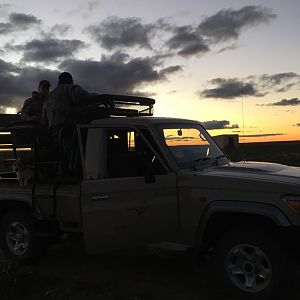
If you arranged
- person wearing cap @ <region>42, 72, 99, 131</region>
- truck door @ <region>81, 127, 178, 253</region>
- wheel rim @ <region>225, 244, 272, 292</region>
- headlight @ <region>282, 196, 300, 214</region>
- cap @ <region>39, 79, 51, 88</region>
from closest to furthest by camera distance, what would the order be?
headlight @ <region>282, 196, 300, 214</region>, wheel rim @ <region>225, 244, 272, 292</region>, truck door @ <region>81, 127, 178, 253</region>, person wearing cap @ <region>42, 72, 99, 131</region>, cap @ <region>39, 79, 51, 88</region>

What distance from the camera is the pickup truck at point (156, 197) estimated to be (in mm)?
5078

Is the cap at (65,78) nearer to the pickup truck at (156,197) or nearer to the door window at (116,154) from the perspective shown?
the pickup truck at (156,197)

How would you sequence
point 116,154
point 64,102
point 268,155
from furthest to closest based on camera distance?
point 268,155
point 64,102
point 116,154

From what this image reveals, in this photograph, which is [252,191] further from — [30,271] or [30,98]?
[30,98]

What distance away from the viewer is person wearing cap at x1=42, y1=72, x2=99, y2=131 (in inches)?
267

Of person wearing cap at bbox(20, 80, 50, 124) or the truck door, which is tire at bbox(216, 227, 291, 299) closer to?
the truck door

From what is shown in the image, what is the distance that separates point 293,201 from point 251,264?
80 centimetres

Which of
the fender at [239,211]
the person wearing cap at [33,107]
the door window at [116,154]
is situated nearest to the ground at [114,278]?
the fender at [239,211]

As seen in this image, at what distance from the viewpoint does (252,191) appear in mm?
5152

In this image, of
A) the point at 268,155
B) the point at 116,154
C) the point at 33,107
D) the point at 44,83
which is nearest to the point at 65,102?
the point at 116,154

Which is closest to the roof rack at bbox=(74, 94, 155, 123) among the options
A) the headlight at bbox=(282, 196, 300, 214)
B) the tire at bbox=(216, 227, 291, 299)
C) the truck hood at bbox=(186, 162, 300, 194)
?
the truck hood at bbox=(186, 162, 300, 194)

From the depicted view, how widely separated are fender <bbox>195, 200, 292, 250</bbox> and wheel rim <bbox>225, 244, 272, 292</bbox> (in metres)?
0.37

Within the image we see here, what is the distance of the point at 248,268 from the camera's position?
5133 mm

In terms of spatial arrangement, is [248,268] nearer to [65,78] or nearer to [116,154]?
[116,154]
